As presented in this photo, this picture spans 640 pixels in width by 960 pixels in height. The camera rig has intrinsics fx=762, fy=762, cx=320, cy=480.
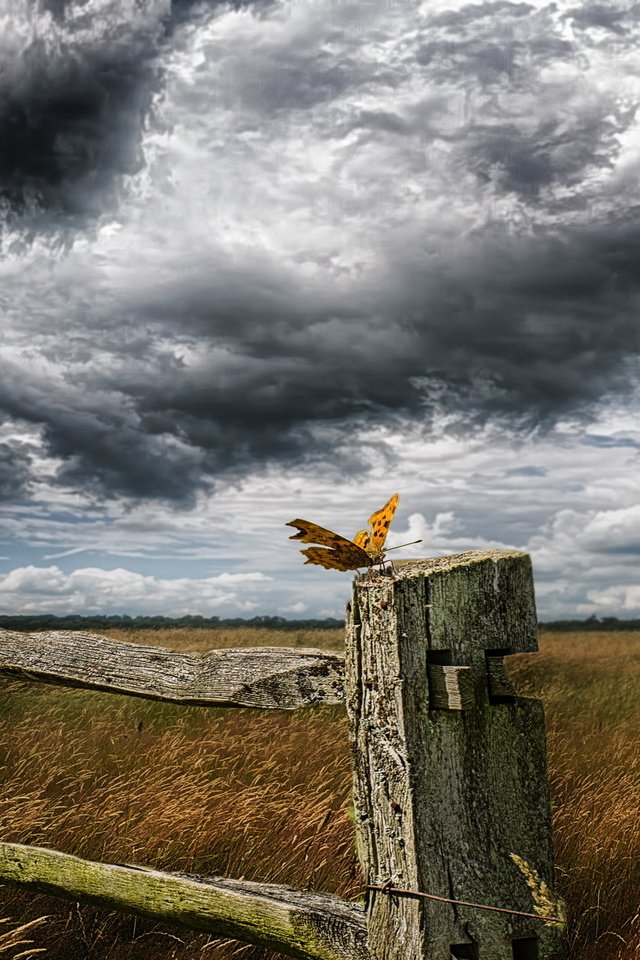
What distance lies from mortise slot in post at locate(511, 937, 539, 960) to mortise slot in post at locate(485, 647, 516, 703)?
26.7 inches

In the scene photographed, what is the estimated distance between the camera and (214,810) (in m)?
4.06

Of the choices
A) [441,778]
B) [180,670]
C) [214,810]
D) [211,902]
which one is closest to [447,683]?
[441,778]

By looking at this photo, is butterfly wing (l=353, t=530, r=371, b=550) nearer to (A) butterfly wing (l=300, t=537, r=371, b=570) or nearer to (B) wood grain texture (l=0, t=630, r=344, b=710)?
(A) butterfly wing (l=300, t=537, r=371, b=570)

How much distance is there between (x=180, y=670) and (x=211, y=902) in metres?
0.72

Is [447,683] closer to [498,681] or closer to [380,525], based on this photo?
[498,681]

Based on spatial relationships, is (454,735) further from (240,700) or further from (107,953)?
(107,953)

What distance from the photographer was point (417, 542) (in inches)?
82.4

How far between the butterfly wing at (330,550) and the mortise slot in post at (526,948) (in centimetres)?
Answer: 114

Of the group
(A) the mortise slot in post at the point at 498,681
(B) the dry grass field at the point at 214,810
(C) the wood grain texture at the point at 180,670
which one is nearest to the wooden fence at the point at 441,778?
(A) the mortise slot in post at the point at 498,681

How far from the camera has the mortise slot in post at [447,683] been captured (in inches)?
79.8

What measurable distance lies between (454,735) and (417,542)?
1.77ft

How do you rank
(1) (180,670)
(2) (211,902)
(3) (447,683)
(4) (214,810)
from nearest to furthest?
(3) (447,683) → (2) (211,902) → (1) (180,670) → (4) (214,810)

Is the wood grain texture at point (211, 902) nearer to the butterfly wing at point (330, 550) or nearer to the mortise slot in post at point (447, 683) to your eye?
the mortise slot in post at point (447, 683)

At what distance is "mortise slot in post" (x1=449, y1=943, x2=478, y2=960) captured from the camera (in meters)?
2.08
